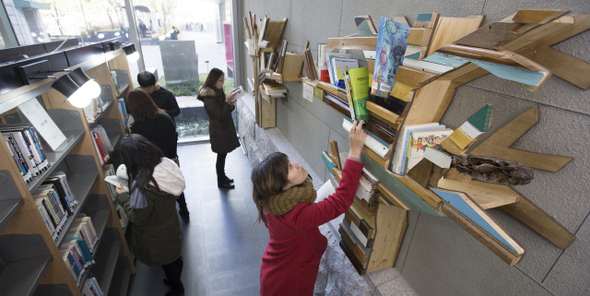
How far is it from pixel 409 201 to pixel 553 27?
631 mm

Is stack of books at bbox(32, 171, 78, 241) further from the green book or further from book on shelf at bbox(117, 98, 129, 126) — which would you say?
the green book

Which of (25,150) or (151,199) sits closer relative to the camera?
(25,150)

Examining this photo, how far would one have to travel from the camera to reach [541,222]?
0.80 metres

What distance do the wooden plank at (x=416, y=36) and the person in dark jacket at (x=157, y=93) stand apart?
297 centimetres

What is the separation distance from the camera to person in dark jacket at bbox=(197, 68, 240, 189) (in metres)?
3.16

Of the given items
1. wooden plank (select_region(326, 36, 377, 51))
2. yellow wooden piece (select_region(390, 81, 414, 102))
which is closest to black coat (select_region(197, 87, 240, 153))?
wooden plank (select_region(326, 36, 377, 51))

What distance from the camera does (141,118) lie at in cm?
252

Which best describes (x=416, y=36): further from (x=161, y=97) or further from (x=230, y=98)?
(x=161, y=97)

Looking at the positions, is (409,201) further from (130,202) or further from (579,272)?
(130,202)

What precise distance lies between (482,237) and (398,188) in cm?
33

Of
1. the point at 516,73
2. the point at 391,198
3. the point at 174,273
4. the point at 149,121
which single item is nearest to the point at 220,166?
the point at 149,121

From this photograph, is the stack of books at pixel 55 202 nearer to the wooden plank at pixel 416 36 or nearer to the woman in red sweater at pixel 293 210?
the woman in red sweater at pixel 293 210

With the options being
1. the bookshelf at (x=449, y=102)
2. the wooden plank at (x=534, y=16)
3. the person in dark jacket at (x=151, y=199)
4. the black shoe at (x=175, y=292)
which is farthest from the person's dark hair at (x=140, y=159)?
the wooden plank at (x=534, y=16)

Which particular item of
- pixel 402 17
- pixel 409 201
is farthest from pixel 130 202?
pixel 402 17
